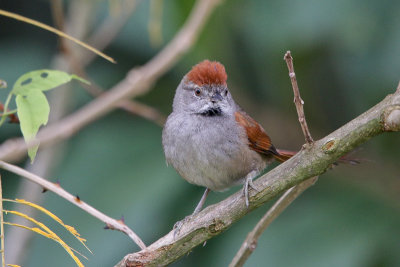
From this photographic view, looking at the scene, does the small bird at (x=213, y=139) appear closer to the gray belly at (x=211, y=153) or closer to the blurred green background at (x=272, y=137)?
the gray belly at (x=211, y=153)

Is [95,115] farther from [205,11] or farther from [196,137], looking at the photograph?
[205,11]

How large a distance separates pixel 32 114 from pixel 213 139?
1692mm

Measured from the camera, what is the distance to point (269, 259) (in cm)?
447

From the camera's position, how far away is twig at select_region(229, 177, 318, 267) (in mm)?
2668

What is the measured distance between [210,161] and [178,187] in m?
1.33

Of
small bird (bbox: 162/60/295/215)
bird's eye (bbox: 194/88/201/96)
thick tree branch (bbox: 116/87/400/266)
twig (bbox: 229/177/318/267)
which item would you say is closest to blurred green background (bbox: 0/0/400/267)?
small bird (bbox: 162/60/295/215)

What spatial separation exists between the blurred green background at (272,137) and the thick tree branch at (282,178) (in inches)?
82.4

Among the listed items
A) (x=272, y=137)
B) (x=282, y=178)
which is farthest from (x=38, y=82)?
(x=272, y=137)

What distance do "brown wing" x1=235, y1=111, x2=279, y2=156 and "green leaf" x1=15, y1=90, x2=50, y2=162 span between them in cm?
182

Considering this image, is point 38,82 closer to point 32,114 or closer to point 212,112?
point 32,114

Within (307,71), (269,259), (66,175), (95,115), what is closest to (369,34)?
(307,71)

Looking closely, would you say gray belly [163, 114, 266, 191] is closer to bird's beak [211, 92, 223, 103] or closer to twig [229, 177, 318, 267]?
bird's beak [211, 92, 223, 103]

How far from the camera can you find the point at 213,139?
3.46 m

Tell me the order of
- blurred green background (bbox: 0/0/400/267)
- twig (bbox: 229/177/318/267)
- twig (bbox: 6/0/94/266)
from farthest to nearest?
1. blurred green background (bbox: 0/0/400/267)
2. twig (bbox: 6/0/94/266)
3. twig (bbox: 229/177/318/267)
